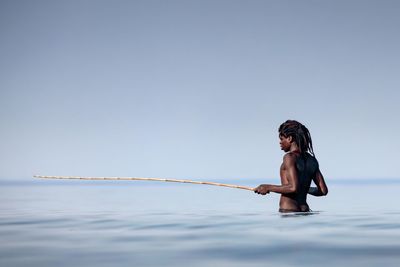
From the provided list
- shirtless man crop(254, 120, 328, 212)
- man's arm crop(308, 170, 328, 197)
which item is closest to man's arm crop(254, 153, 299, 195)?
shirtless man crop(254, 120, 328, 212)

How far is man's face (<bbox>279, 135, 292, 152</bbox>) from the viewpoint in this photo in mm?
12594

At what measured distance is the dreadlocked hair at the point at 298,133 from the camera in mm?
12609

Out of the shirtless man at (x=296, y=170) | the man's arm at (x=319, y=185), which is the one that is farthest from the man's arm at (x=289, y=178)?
the man's arm at (x=319, y=185)

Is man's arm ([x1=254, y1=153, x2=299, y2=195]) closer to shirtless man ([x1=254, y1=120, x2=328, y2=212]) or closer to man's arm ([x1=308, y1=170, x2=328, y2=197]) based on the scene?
shirtless man ([x1=254, y1=120, x2=328, y2=212])

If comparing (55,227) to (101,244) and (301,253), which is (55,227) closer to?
(101,244)

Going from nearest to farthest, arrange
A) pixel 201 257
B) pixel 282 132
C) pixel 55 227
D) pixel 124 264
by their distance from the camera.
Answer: pixel 124 264 < pixel 201 257 < pixel 282 132 < pixel 55 227

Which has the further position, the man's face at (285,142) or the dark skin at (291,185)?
the man's face at (285,142)

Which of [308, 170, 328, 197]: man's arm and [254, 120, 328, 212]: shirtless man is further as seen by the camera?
[308, 170, 328, 197]: man's arm

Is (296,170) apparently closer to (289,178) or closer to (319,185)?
(289,178)

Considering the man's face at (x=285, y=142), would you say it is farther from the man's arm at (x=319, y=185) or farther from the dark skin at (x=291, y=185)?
the man's arm at (x=319, y=185)

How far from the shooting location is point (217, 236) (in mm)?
11328

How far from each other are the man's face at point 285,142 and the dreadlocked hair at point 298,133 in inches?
2.6

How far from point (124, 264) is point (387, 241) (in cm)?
514

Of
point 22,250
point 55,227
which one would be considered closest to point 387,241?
point 22,250
